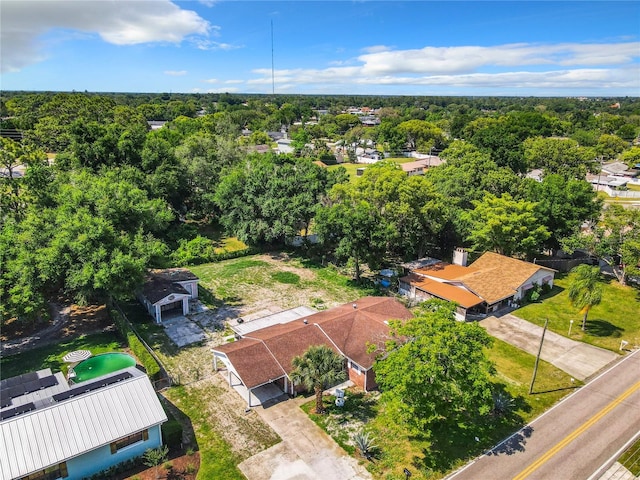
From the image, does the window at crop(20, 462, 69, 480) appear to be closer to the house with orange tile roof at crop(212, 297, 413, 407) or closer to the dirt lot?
the dirt lot

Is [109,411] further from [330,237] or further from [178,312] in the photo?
[330,237]

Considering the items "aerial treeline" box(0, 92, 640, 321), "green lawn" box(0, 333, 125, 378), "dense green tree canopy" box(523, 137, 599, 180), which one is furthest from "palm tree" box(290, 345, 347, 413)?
"dense green tree canopy" box(523, 137, 599, 180)

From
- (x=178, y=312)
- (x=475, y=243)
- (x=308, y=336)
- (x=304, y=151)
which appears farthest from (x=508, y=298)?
(x=304, y=151)

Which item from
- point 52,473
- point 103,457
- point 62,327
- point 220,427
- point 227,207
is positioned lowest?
point 220,427

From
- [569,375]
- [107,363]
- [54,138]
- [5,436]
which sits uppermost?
[54,138]

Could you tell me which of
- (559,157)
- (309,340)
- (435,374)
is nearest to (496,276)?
(309,340)

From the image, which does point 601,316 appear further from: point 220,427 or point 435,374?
point 220,427

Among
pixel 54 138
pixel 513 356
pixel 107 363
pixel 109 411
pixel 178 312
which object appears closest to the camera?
pixel 109 411

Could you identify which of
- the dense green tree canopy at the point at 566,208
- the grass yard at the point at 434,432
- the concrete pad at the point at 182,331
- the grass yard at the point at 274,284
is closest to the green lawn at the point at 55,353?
the concrete pad at the point at 182,331
